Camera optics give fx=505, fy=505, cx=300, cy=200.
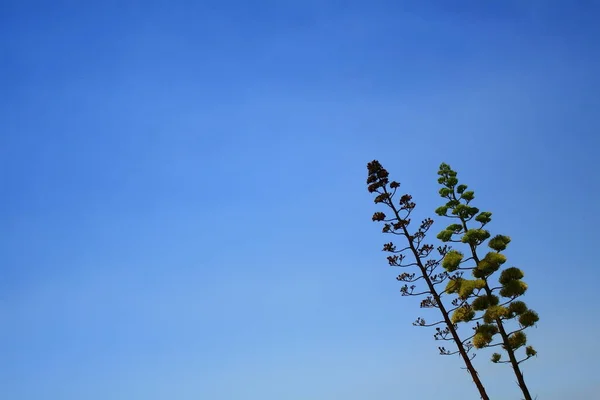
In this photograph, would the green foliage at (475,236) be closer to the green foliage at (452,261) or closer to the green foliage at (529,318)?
the green foliage at (452,261)

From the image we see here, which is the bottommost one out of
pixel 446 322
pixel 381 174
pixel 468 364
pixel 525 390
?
pixel 525 390

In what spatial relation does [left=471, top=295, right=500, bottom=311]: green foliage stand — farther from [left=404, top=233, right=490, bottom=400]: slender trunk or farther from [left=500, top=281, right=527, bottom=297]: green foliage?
[left=404, top=233, right=490, bottom=400]: slender trunk

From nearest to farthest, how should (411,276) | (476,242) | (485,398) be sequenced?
1. (485,398)
2. (411,276)
3. (476,242)

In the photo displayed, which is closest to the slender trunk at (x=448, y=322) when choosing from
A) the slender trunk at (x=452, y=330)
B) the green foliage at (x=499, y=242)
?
the slender trunk at (x=452, y=330)

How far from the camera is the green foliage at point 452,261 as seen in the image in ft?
101

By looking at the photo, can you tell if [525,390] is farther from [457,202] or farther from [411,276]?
[457,202]

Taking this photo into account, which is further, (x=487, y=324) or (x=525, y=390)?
(x=487, y=324)

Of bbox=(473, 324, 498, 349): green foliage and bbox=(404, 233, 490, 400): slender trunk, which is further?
bbox=(473, 324, 498, 349): green foliage

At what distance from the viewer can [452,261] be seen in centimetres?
3088

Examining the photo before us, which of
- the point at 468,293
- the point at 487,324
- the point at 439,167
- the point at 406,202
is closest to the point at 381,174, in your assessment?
the point at 406,202

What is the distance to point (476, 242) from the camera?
3170 cm

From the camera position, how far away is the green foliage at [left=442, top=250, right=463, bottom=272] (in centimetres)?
3088

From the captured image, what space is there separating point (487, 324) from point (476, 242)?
5.00 meters

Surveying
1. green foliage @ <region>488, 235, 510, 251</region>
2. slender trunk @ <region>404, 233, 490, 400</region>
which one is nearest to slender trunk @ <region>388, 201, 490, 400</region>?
slender trunk @ <region>404, 233, 490, 400</region>
